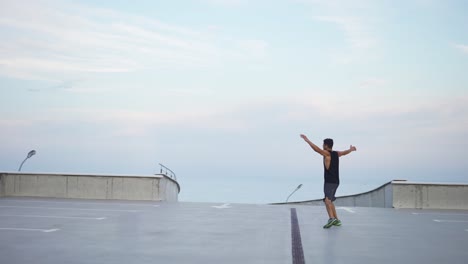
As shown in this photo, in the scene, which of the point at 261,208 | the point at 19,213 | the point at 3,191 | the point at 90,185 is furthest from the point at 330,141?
the point at 3,191

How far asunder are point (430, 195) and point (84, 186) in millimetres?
11779

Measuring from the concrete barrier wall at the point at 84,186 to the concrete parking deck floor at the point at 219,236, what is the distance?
436cm

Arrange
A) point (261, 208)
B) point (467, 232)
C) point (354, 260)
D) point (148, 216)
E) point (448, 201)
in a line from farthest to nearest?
point (448, 201) → point (261, 208) → point (148, 216) → point (467, 232) → point (354, 260)

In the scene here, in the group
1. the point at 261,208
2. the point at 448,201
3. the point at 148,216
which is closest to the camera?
the point at 148,216

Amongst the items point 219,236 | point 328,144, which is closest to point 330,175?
point 328,144

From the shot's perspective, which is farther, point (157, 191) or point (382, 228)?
point (157, 191)

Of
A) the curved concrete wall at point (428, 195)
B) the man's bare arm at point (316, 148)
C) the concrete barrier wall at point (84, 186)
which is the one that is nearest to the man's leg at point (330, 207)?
the man's bare arm at point (316, 148)

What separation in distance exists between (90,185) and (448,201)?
12105mm

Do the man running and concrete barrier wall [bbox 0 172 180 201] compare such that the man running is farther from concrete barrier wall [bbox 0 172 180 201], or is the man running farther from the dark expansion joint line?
concrete barrier wall [bbox 0 172 180 201]

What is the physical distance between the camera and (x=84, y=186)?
73.5 feet

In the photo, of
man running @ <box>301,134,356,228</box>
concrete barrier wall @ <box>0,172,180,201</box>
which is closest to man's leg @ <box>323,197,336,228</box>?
man running @ <box>301,134,356,228</box>

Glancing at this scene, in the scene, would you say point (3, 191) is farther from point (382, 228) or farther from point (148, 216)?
point (382, 228)

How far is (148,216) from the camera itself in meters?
15.3

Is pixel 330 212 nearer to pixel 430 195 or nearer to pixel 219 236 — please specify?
pixel 219 236
